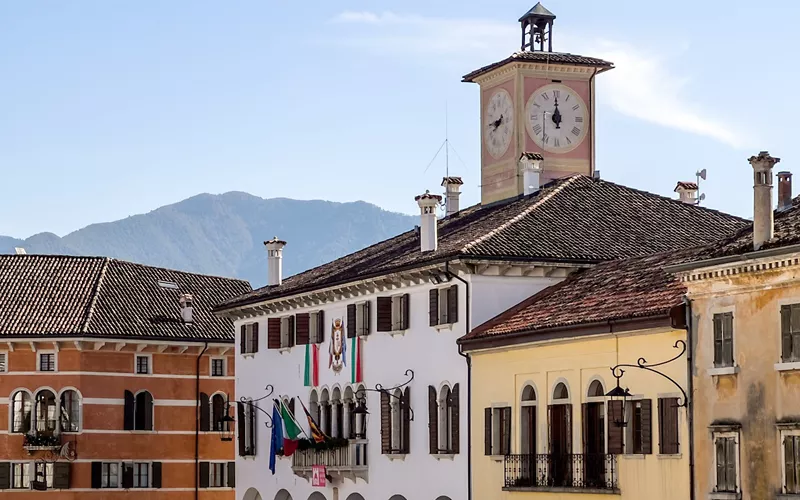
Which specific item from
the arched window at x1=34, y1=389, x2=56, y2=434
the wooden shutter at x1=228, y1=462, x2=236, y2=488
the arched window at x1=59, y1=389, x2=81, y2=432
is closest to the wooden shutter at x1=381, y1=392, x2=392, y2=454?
the arched window at x1=59, y1=389, x2=81, y2=432

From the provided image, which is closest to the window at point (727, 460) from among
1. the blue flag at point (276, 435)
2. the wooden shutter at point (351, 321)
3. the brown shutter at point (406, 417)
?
the brown shutter at point (406, 417)

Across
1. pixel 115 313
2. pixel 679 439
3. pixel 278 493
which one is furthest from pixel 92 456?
pixel 679 439

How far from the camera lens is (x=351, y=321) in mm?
52594

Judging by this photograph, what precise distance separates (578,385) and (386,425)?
11.4 meters

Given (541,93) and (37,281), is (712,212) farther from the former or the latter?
(37,281)

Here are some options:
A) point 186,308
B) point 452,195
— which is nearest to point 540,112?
point 452,195

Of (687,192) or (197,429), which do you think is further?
(197,429)

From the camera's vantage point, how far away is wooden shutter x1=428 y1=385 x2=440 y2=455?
46.9 m

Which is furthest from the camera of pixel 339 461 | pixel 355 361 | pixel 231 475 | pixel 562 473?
pixel 231 475

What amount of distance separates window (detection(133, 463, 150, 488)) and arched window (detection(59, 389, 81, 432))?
3.11 m

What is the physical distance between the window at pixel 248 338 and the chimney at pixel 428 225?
1256 centimetres

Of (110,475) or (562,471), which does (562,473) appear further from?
(110,475)

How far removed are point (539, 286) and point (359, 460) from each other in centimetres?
915

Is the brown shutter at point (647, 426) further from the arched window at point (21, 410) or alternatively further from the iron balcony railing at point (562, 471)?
the arched window at point (21, 410)
